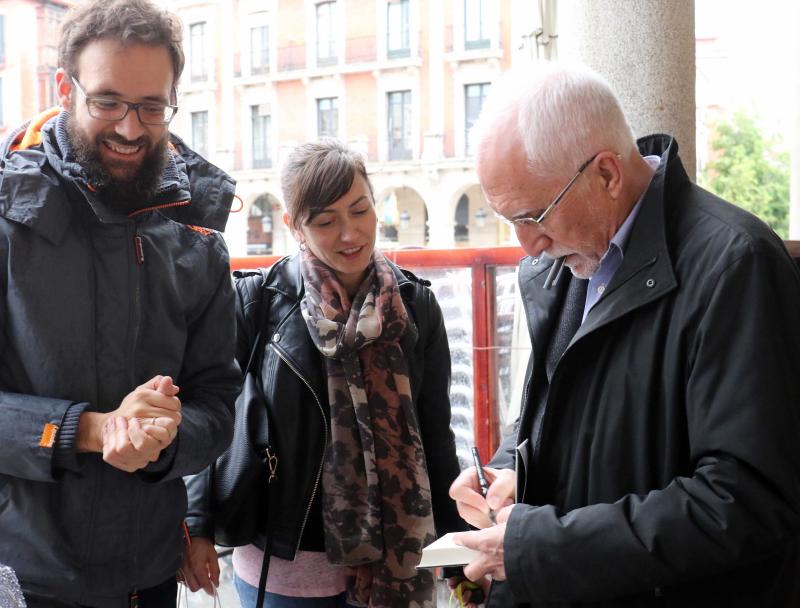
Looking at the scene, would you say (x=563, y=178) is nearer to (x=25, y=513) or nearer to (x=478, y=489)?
(x=478, y=489)

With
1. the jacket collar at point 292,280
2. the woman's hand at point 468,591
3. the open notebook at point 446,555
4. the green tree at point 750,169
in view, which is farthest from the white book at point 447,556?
the green tree at point 750,169

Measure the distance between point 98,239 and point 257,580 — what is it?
898mm

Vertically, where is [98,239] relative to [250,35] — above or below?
below

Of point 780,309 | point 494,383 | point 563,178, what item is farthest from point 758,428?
point 494,383

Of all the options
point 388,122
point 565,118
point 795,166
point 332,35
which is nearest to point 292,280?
point 565,118

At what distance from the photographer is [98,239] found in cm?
154

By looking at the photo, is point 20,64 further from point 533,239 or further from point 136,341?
point 533,239

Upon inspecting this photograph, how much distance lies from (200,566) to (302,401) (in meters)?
0.42

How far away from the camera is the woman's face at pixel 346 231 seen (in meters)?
2.07

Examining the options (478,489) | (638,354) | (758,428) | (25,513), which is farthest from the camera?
(478,489)

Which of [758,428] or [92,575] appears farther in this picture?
[92,575]

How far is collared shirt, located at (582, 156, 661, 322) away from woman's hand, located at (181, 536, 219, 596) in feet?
3.10

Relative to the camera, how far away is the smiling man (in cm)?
143

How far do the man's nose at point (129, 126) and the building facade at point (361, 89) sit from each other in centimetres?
2102
